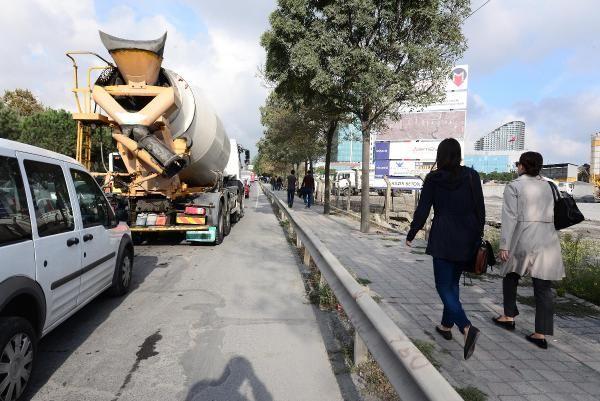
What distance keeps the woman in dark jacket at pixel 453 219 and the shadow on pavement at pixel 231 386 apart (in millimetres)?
1783

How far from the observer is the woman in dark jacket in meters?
3.57

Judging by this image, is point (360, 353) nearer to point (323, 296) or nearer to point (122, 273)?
point (323, 296)

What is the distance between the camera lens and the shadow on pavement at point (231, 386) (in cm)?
302

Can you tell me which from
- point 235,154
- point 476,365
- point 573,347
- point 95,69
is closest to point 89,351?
Answer: point 476,365

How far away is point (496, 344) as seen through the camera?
12.9ft

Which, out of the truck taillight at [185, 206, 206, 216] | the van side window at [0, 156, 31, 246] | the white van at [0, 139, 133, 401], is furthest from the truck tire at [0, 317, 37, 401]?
the truck taillight at [185, 206, 206, 216]

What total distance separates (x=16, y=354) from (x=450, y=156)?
11.9 ft

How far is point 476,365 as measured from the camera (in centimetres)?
349

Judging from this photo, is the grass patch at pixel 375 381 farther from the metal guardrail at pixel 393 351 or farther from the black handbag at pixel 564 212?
the black handbag at pixel 564 212

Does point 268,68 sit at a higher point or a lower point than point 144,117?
higher

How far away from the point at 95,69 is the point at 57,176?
447 cm

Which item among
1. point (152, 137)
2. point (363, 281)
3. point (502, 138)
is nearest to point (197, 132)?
point (152, 137)

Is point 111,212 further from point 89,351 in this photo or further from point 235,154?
point 235,154

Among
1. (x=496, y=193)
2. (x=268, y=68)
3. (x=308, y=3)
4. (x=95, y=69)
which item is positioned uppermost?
(x=308, y=3)
